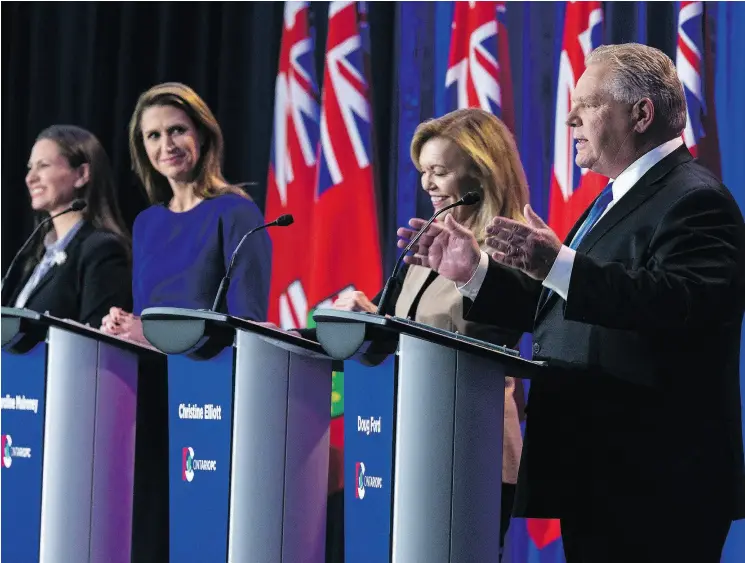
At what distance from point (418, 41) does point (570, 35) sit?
657 millimetres

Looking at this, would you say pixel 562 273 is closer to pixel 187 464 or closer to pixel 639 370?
pixel 639 370

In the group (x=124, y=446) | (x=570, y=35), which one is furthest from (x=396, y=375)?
(x=570, y=35)

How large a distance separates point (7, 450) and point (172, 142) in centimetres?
115

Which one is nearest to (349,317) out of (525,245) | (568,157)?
(525,245)

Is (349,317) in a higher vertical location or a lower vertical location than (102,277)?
lower

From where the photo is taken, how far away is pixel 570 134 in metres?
4.21

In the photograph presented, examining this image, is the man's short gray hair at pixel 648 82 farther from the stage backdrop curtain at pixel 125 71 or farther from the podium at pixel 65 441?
the stage backdrop curtain at pixel 125 71

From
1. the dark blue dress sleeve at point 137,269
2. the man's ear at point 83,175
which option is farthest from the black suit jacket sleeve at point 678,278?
the man's ear at point 83,175

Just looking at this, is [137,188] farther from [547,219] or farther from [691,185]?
[691,185]

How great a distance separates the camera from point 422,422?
219 cm

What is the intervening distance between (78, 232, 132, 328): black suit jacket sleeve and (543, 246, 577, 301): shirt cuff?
197 cm

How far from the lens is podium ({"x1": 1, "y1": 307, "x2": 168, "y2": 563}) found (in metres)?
3.05

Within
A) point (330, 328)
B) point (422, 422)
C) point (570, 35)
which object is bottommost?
point (422, 422)

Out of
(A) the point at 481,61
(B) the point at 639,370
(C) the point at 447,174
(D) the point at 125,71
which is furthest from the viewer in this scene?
(D) the point at 125,71
